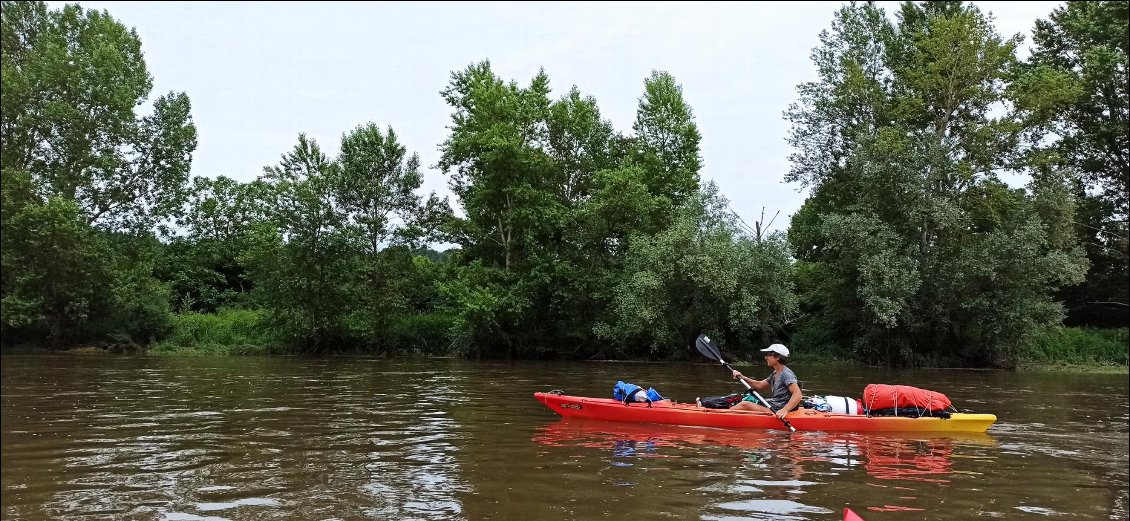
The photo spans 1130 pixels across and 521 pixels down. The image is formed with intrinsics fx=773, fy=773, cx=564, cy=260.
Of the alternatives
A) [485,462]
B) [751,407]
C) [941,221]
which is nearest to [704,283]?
[941,221]

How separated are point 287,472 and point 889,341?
73.7 feet

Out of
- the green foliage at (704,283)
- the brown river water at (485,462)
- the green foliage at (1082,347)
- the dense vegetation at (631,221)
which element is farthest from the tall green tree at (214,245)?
the green foliage at (1082,347)

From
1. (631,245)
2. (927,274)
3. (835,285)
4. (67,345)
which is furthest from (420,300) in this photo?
(927,274)

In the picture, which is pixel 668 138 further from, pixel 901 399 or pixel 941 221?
pixel 901 399

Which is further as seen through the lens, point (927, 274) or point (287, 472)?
point (927, 274)

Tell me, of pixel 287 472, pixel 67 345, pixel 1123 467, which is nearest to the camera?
pixel 287 472

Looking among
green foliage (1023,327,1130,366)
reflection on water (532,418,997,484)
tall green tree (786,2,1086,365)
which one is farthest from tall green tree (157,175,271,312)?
green foliage (1023,327,1130,366)

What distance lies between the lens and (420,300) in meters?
30.5

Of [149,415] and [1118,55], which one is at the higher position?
[1118,55]

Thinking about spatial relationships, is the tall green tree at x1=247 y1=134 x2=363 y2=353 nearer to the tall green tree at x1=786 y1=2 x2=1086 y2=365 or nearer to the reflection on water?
the tall green tree at x1=786 y1=2 x2=1086 y2=365

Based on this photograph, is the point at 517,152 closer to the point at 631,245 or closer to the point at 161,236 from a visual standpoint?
the point at 631,245

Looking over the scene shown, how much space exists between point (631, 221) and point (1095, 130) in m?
16.7

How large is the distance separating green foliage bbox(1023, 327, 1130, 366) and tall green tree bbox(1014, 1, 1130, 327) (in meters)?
1.20

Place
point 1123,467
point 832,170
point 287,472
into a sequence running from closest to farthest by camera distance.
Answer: point 287,472
point 1123,467
point 832,170
